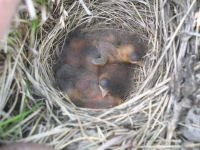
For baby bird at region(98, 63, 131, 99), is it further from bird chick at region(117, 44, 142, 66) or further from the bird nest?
the bird nest

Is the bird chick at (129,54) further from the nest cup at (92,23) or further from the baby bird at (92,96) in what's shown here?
the baby bird at (92,96)

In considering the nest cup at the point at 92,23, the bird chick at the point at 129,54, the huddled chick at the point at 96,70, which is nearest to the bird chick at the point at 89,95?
the huddled chick at the point at 96,70

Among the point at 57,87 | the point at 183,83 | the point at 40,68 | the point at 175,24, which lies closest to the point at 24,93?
the point at 40,68

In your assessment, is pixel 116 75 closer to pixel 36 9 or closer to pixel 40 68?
pixel 40 68

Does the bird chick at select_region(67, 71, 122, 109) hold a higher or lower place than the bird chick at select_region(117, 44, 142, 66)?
lower

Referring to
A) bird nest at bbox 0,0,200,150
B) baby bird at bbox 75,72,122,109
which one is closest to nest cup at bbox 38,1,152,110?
bird nest at bbox 0,0,200,150

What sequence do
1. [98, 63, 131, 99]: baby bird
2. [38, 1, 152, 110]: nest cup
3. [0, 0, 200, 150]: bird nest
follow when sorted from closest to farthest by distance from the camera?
[0, 0, 200, 150]: bird nest → [38, 1, 152, 110]: nest cup → [98, 63, 131, 99]: baby bird
